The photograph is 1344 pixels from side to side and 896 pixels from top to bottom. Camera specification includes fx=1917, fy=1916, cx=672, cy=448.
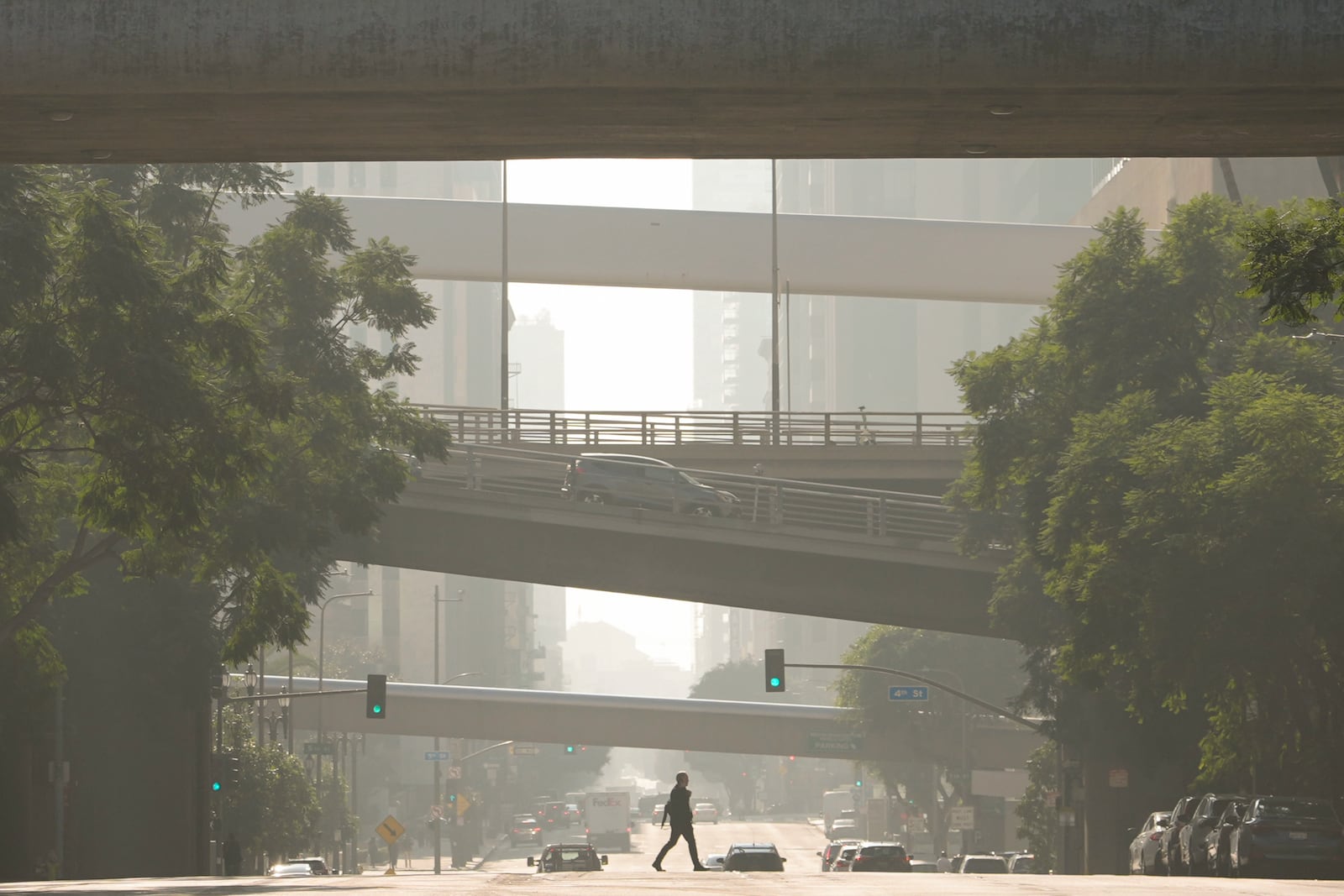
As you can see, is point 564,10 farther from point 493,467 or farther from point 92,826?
point 493,467

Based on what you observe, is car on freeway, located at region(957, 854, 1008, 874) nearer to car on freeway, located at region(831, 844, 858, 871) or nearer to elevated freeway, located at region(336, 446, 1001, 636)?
car on freeway, located at region(831, 844, 858, 871)

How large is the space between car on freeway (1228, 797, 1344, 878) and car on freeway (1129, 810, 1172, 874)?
6.97 metres

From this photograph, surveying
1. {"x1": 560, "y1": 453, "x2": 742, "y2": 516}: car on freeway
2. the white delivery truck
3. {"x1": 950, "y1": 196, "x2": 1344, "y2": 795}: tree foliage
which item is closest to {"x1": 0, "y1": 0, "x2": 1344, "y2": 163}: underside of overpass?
{"x1": 950, "y1": 196, "x2": 1344, "y2": 795}: tree foliage

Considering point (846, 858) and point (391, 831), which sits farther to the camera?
point (391, 831)

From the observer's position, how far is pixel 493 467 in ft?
196

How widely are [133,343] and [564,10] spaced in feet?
48.2

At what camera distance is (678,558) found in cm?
5144

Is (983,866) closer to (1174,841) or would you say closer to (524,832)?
(1174,841)

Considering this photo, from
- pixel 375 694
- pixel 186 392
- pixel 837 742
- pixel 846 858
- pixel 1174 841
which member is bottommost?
pixel 846 858

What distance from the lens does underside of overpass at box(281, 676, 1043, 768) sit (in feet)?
316

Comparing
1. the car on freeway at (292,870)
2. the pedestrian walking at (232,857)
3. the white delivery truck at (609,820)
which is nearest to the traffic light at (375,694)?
the car on freeway at (292,870)

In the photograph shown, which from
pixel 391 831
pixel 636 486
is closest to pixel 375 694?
pixel 636 486

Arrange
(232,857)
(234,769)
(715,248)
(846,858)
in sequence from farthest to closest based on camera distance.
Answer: (715,248), (234,769), (846,858), (232,857)

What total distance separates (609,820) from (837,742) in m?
30.4
